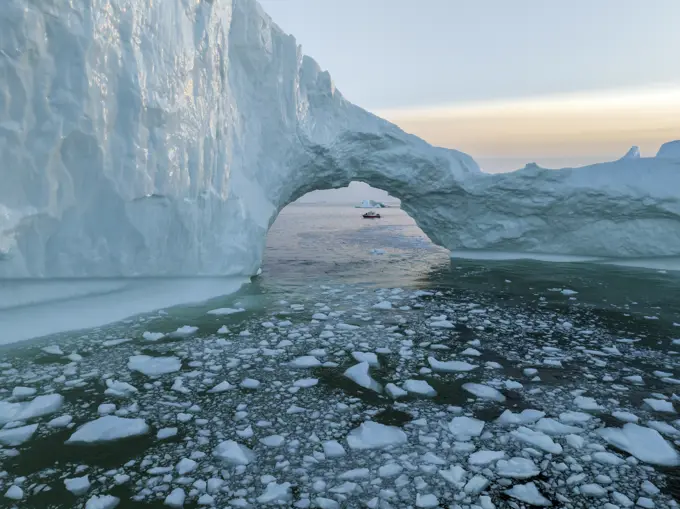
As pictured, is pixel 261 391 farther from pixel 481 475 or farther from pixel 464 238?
pixel 464 238

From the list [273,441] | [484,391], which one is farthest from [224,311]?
[484,391]

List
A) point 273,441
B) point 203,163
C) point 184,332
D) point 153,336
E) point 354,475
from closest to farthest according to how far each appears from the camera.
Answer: point 354,475, point 273,441, point 153,336, point 184,332, point 203,163

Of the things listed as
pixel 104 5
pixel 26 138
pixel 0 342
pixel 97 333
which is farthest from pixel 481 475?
pixel 104 5

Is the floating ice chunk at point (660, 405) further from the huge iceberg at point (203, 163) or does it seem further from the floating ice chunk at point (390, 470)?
the huge iceberg at point (203, 163)

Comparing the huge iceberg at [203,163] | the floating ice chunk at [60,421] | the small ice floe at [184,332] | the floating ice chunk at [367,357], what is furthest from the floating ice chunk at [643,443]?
the huge iceberg at [203,163]

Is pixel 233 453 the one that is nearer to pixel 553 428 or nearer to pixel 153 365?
pixel 153 365
